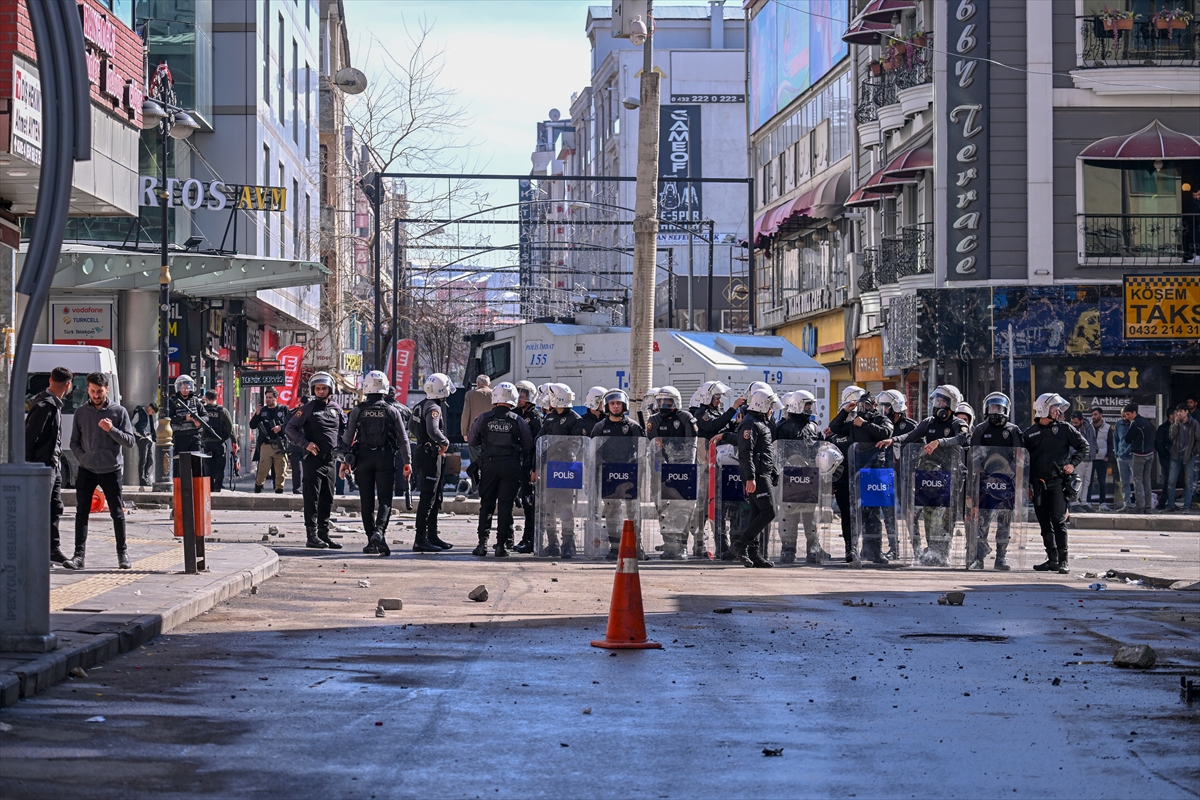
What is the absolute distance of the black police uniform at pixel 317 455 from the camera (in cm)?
1855

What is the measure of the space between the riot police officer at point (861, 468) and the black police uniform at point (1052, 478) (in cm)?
159

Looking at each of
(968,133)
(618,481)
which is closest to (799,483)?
(618,481)

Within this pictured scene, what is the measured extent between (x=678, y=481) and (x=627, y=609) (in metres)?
7.85

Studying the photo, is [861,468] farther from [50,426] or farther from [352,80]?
[352,80]

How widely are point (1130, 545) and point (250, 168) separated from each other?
939 inches

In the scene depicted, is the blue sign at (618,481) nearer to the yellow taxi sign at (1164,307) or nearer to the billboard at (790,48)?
the yellow taxi sign at (1164,307)

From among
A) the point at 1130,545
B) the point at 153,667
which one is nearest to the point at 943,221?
the point at 1130,545

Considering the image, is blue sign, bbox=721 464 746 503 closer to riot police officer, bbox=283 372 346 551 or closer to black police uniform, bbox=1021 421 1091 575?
black police uniform, bbox=1021 421 1091 575

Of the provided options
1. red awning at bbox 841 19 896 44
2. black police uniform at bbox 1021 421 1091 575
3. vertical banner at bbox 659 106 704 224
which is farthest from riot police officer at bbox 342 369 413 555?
vertical banner at bbox 659 106 704 224

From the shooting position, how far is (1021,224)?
3123 centimetres

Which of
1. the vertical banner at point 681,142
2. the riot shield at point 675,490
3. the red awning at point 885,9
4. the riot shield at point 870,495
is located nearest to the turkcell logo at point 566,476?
the riot shield at point 675,490

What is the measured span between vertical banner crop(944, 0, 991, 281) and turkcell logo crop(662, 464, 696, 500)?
587 inches

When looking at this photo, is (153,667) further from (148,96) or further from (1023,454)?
(148,96)

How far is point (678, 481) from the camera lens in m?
18.2
